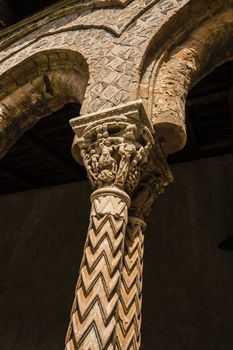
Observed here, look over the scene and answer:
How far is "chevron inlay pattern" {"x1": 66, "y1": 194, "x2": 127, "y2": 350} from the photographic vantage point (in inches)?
64.5

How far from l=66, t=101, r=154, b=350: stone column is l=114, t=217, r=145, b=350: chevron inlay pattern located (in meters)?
0.06

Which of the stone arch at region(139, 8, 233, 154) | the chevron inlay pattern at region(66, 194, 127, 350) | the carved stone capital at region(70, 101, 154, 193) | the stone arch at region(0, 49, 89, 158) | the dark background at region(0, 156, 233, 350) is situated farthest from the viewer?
the dark background at region(0, 156, 233, 350)

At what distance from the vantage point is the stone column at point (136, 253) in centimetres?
189

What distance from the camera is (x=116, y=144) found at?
6.85 ft

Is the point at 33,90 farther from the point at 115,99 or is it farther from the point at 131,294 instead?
the point at 131,294

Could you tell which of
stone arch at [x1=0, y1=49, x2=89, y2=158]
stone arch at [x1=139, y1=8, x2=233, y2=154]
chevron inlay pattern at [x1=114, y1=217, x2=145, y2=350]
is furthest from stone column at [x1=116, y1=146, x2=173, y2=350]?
stone arch at [x1=0, y1=49, x2=89, y2=158]

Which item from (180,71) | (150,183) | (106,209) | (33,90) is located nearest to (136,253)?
(106,209)

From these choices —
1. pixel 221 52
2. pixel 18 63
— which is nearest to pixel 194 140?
pixel 221 52

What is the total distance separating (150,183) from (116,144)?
0.44 metres

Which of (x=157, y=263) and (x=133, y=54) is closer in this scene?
(x=133, y=54)

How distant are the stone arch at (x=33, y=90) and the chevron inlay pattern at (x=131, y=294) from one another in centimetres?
143

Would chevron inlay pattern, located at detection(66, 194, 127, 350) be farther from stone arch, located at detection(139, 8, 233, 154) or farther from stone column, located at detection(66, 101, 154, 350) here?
stone arch, located at detection(139, 8, 233, 154)

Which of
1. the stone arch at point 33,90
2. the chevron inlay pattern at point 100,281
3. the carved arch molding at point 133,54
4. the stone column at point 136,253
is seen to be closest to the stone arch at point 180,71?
the carved arch molding at point 133,54

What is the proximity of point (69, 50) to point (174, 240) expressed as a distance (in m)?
3.34
